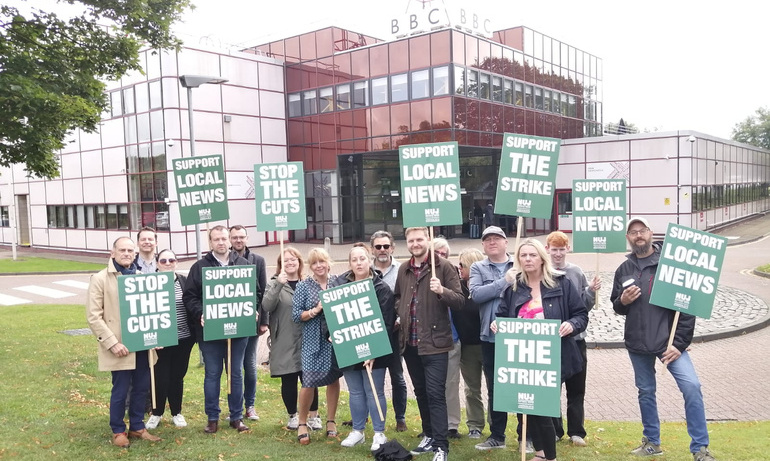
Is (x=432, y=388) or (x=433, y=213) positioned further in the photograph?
(x=433, y=213)

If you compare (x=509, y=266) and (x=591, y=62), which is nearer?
(x=509, y=266)

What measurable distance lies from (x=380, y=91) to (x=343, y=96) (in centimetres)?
247

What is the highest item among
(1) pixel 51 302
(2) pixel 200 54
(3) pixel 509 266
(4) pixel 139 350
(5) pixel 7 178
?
(2) pixel 200 54

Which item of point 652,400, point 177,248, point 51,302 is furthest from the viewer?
point 177,248

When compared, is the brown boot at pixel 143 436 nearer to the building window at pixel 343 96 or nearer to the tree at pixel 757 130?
the building window at pixel 343 96

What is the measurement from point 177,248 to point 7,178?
2090cm

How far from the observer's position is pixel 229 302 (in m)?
6.51

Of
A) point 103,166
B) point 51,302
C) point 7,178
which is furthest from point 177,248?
point 7,178

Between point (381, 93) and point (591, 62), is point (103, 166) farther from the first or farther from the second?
point (591, 62)

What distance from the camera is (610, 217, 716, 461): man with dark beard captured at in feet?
18.4

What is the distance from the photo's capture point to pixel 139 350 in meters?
6.04

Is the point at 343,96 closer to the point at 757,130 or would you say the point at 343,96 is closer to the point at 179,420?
the point at 179,420

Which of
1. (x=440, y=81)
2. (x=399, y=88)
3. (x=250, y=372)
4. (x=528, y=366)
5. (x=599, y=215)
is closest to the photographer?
(x=528, y=366)

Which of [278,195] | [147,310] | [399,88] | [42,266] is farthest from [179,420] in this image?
[399,88]
